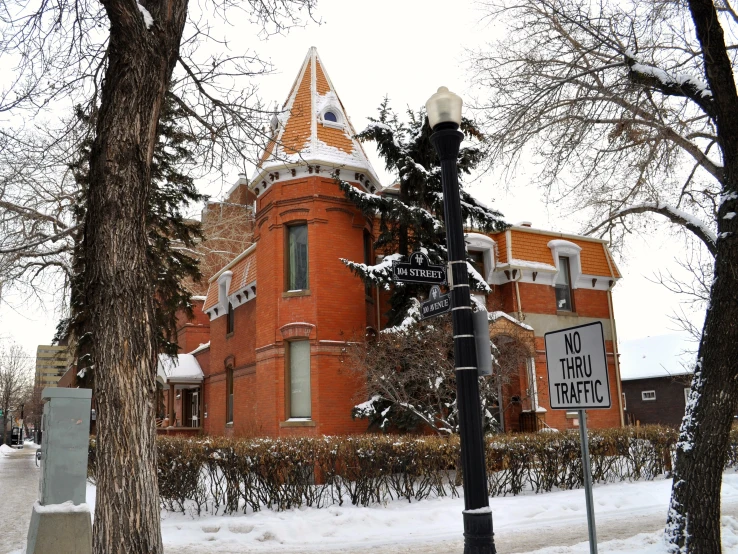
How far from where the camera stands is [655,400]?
4203cm

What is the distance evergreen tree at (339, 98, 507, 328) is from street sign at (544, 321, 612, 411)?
12.2 meters

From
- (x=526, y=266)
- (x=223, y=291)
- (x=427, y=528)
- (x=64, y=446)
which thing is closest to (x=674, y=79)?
(x=427, y=528)

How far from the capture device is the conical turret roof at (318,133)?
2036 cm

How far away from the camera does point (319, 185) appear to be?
20438mm

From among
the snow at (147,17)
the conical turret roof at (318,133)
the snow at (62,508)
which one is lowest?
the snow at (62,508)

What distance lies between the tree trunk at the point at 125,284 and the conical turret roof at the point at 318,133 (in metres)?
12.7

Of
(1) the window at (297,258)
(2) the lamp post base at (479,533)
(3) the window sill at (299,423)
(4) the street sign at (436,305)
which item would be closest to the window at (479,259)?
(1) the window at (297,258)

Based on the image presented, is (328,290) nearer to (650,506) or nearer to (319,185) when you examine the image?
(319,185)

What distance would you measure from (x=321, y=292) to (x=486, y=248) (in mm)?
7714

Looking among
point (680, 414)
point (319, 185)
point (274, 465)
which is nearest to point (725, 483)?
point (274, 465)

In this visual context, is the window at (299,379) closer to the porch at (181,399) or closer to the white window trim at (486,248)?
the white window trim at (486,248)

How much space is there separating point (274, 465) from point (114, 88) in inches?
312

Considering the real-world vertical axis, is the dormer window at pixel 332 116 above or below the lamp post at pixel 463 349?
above

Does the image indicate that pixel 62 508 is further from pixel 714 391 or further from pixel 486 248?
pixel 486 248
